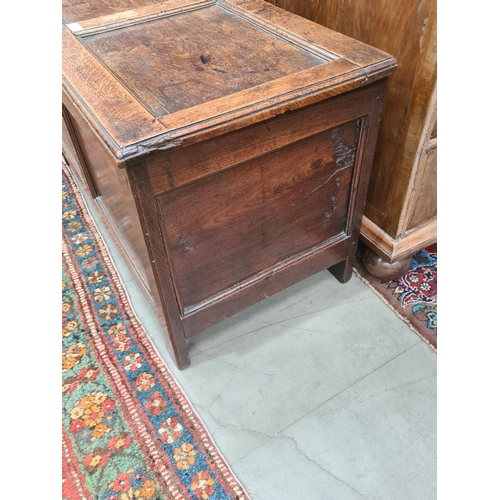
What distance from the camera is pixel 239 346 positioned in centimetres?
123

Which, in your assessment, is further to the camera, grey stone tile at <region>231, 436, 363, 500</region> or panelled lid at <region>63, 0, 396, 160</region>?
grey stone tile at <region>231, 436, 363, 500</region>

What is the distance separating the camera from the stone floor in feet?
3.22

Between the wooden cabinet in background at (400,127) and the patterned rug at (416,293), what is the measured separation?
5 cm

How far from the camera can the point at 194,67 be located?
0.92m

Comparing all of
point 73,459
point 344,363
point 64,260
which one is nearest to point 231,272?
point 344,363

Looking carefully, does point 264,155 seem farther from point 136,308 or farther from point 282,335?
point 136,308

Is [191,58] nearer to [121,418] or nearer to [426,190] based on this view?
[426,190]

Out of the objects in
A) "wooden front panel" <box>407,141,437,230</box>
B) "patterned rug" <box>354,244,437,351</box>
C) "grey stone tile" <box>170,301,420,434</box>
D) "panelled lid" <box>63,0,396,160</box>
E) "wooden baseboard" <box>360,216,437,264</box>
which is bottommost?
"grey stone tile" <box>170,301,420,434</box>

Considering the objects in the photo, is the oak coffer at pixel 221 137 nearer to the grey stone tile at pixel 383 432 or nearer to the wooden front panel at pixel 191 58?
the wooden front panel at pixel 191 58

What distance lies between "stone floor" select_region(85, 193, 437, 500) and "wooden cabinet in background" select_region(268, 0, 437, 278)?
7.6 inches

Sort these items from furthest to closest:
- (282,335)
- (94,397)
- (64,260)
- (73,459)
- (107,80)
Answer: (64,260) → (282,335) → (94,397) → (73,459) → (107,80)

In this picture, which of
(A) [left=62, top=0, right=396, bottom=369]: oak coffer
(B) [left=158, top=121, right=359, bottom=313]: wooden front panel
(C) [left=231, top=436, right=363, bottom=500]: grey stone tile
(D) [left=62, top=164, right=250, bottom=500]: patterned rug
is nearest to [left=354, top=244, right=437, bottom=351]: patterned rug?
(A) [left=62, top=0, right=396, bottom=369]: oak coffer

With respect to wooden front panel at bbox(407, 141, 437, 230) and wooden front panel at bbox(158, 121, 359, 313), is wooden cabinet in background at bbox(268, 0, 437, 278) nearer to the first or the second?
wooden front panel at bbox(407, 141, 437, 230)

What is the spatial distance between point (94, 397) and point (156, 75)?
2.58 feet
